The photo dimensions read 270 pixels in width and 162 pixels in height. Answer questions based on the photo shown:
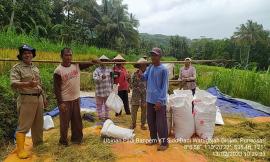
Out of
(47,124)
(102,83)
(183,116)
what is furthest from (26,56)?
(183,116)

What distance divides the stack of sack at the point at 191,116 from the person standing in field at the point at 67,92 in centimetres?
166

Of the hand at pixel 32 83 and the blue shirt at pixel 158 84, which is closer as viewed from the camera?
the hand at pixel 32 83

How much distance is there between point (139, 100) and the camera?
22.4 feet

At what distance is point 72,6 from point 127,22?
7.22 metres

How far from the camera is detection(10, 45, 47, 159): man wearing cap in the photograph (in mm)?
4969

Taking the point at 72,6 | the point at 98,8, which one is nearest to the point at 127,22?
the point at 98,8

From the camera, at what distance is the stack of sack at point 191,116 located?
5922 mm

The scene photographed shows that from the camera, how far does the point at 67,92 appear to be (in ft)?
17.7

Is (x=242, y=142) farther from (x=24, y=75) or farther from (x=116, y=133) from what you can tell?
(x=24, y=75)

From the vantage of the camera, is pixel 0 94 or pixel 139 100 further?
pixel 139 100

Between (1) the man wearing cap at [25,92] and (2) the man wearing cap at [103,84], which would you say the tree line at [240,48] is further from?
(1) the man wearing cap at [25,92]

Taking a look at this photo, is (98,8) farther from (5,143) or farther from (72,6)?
(5,143)

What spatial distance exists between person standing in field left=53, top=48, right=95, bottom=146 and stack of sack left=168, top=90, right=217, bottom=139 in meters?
1.66

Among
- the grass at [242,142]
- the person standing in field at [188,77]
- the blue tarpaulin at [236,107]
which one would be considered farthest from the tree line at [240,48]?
the grass at [242,142]
